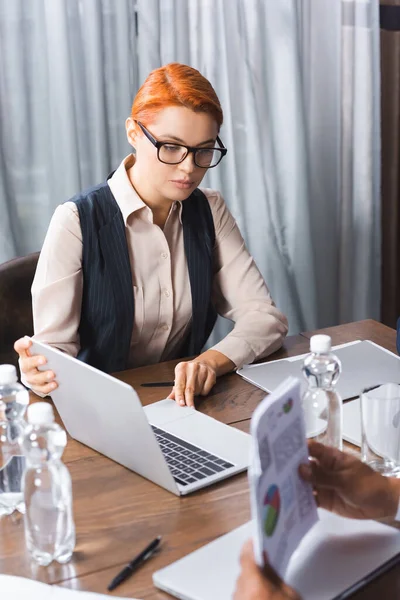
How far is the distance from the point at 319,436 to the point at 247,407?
0.79ft

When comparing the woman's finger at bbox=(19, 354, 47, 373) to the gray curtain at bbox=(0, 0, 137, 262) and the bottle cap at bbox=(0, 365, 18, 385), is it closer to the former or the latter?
the bottle cap at bbox=(0, 365, 18, 385)

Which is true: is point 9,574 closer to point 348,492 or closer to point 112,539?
point 112,539

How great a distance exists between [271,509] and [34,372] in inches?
26.6

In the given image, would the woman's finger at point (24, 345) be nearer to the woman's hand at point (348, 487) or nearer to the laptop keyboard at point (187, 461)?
the laptop keyboard at point (187, 461)

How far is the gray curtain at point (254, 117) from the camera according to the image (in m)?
2.40

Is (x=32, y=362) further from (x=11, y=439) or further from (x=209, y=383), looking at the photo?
(x=209, y=383)

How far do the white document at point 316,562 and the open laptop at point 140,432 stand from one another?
16cm

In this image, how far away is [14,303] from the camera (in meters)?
1.89

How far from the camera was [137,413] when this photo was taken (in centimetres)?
111

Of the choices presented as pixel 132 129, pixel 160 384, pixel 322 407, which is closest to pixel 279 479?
pixel 322 407

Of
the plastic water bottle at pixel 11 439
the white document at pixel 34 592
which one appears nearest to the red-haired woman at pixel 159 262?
the plastic water bottle at pixel 11 439

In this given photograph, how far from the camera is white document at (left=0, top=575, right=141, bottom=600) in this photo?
0.93 meters

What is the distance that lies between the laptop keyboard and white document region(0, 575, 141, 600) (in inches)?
11.2

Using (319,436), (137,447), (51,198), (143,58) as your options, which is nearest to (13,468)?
(137,447)
